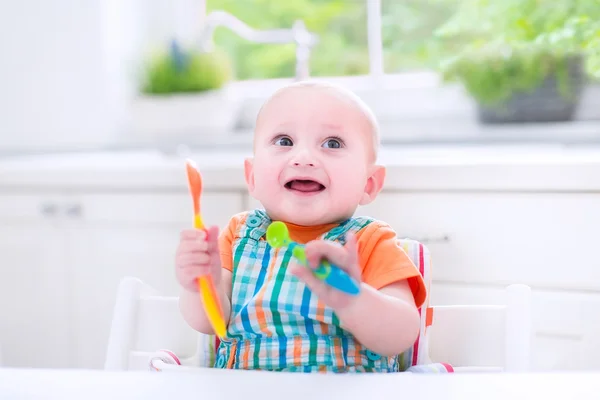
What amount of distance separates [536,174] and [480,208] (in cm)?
13

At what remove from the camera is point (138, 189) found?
5.74ft

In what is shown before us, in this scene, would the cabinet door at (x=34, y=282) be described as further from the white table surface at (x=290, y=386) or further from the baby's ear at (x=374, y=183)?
the white table surface at (x=290, y=386)

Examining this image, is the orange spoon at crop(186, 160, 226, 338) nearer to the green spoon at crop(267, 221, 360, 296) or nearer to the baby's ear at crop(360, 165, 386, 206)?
the green spoon at crop(267, 221, 360, 296)

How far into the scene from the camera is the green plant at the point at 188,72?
88.8 inches

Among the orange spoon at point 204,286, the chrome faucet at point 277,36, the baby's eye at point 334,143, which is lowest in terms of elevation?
the orange spoon at point 204,286

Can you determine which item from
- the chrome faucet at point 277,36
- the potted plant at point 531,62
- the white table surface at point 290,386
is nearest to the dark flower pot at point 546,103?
the potted plant at point 531,62

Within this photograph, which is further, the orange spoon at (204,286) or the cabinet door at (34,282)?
the cabinet door at (34,282)

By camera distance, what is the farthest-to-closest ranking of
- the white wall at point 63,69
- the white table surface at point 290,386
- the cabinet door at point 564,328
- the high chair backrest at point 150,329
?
the white wall at point 63,69, the cabinet door at point 564,328, the high chair backrest at point 150,329, the white table surface at point 290,386

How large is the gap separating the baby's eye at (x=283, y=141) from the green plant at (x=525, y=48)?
1180 mm

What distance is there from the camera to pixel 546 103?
1.93 metres

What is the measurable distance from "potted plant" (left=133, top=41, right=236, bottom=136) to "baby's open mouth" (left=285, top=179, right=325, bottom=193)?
1.40 m

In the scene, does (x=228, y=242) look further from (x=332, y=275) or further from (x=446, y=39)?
(x=446, y=39)

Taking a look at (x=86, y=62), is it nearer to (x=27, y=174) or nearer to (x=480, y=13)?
(x=27, y=174)

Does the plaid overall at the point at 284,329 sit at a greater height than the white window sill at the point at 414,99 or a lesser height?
lesser
